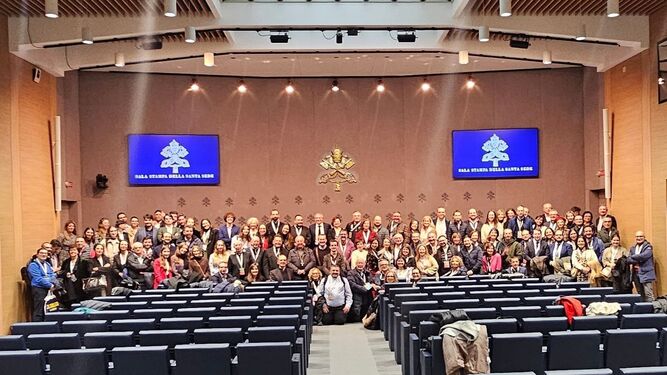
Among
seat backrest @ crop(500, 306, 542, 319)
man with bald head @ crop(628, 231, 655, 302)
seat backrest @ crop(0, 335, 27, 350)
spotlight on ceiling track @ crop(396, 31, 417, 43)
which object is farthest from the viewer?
spotlight on ceiling track @ crop(396, 31, 417, 43)

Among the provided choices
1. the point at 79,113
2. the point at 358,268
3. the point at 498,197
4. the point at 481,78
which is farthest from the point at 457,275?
the point at 79,113

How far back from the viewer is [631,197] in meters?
14.8

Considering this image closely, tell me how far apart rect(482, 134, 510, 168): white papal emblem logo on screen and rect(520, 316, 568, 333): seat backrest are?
11569 millimetres

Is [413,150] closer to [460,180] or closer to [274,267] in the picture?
[460,180]

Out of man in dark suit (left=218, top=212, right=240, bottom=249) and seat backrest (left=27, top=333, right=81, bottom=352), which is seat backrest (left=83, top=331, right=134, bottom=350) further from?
man in dark suit (left=218, top=212, right=240, bottom=249)

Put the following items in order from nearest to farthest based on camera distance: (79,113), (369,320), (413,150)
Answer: (369,320) < (79,113) < (413,150)

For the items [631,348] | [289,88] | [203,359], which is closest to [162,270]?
[203,359]

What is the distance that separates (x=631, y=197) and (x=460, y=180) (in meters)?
4.74

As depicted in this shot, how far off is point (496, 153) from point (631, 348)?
481 inches

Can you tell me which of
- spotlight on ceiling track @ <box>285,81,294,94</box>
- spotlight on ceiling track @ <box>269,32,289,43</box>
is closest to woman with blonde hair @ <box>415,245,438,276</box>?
spotlight on ceiling track @ <box>269,32,289,43</box>

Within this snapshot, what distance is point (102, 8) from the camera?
1296cm

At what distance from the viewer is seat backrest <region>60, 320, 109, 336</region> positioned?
779cm

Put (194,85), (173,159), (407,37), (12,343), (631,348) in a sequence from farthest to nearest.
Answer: (194,85), (173,159), (407,37), (12,343), (631,348)

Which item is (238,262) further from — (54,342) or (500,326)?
(500,326)
